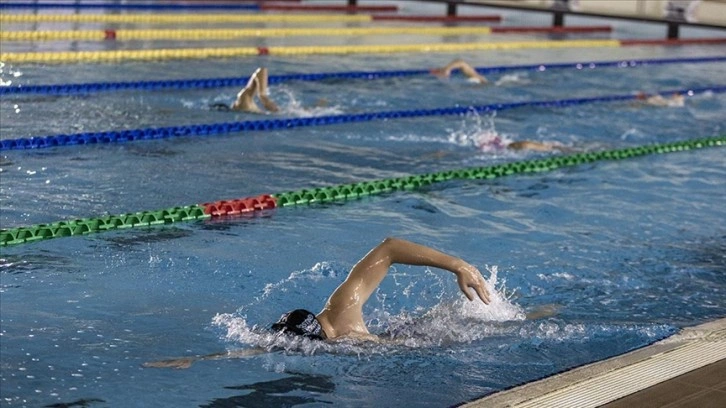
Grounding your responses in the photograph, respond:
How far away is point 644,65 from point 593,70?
2.97 feet

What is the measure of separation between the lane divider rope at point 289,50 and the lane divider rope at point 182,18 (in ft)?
7.53

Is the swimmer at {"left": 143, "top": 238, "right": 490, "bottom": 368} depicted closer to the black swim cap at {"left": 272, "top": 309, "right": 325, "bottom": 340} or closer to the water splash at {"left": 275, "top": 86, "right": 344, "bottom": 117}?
the black swim cap at {"left": 272, "top": 309, "right": 325, "bottom": 340}

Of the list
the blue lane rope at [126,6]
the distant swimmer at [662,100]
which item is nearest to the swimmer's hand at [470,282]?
the distant swimmer at [662,100]

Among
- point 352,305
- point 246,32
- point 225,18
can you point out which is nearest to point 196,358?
point 352,305

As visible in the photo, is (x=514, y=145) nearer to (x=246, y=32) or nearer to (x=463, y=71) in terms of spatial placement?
(x=463, y=71)

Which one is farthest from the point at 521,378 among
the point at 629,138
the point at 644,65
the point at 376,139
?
the point at 644,65

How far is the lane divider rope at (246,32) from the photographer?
11219 millimetres

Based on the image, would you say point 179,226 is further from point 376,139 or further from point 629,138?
point 629,138

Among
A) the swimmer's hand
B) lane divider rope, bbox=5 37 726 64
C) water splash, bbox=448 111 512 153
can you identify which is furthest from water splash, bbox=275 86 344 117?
the swimmer's hand

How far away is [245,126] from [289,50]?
416 centimetres

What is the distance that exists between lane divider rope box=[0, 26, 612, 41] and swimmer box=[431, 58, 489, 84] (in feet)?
10.6

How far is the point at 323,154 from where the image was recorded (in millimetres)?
6973

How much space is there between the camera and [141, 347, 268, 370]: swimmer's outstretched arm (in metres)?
3.33

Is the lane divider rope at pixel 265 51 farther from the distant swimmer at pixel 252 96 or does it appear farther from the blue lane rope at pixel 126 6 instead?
the blue lane rope at pixel 126 6
